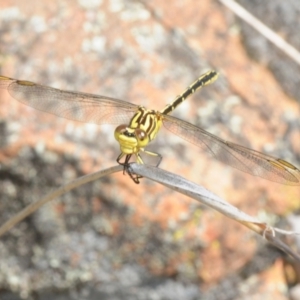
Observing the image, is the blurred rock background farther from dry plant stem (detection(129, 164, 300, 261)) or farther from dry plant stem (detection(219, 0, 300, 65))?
dry plant stem (detection(129, 164, 300, 261))

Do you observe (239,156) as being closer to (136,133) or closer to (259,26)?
(136,133)

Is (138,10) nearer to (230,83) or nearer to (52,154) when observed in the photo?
(230,83)

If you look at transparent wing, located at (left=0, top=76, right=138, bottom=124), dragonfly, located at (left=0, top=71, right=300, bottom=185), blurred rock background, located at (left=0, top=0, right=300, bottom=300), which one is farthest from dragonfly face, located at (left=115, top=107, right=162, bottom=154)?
blurred rock background, located at (left=0, top=0, right=300, bottom=300)

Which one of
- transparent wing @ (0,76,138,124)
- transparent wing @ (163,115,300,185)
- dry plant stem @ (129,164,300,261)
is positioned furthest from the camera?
transparent wing @ (0,76,138,124)

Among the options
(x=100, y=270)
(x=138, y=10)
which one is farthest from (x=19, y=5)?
(x=100, y=270)

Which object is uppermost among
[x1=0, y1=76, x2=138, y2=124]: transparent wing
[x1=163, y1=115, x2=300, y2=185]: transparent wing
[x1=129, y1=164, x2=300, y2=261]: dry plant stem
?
[x1=0, y1=76, x2=138, y2=124]: transparent wing
